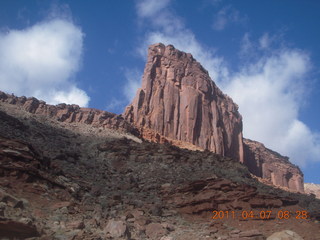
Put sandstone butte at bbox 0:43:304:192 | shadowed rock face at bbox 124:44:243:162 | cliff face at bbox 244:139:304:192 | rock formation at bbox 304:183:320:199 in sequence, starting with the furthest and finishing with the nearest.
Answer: rock formation at bbox 304:183:320:199 < cliff face at bbox 244:139:304:192 < shadowed rock face at bbox 124:44:243:162 < sandstone butte at bbox 0:43:304:192

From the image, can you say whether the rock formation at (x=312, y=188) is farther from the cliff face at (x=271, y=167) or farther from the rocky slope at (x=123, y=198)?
the rocky slope at (x=123, y=198)

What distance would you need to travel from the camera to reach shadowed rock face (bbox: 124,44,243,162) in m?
60.0

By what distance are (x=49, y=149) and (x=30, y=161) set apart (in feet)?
29.3

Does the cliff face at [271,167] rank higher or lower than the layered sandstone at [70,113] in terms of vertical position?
higher

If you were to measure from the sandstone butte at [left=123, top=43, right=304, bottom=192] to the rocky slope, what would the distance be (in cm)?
2670

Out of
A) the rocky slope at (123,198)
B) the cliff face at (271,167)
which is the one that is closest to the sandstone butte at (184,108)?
the cliff face at (271,167)

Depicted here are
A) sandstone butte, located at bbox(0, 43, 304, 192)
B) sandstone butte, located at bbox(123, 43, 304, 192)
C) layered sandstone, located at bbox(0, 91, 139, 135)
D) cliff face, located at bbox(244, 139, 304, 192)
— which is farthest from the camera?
cliff face, located at bbox(244, 139, 304, 192)

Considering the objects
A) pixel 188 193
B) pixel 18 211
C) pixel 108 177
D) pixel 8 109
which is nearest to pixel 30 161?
pixel 18 211
